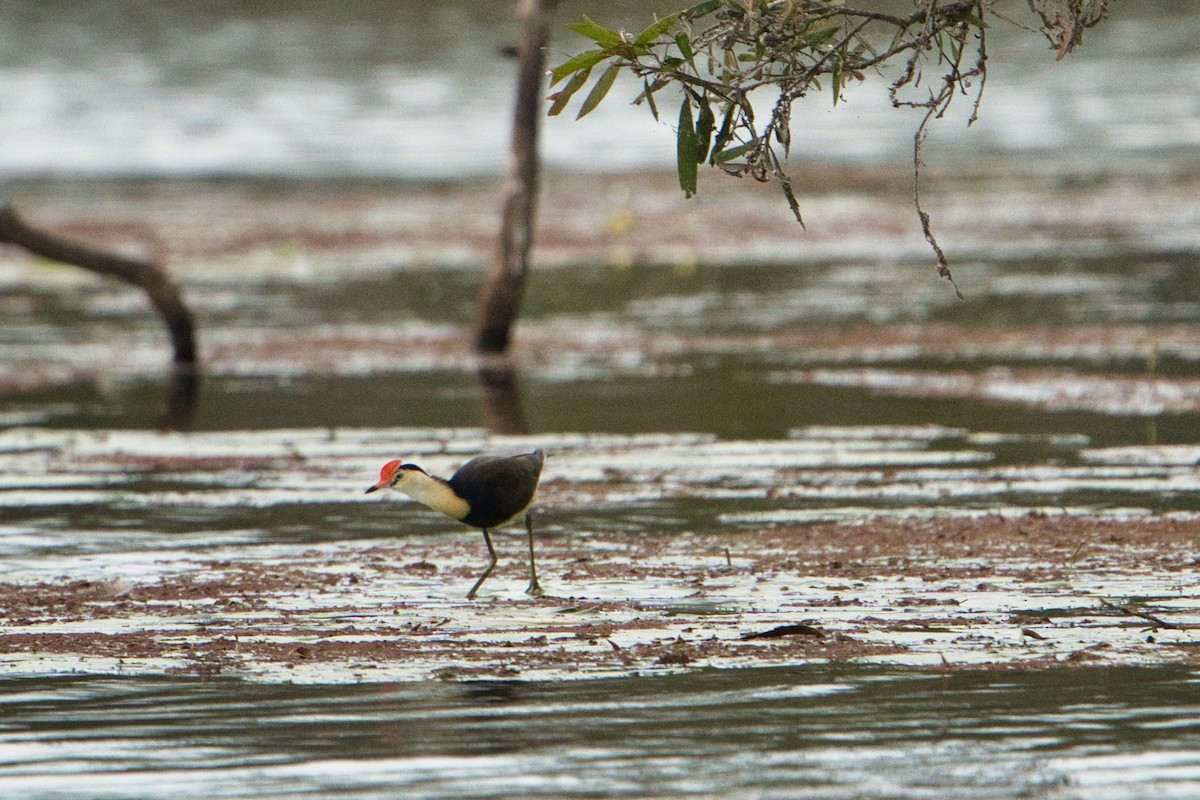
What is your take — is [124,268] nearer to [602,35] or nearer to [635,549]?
[635,549]

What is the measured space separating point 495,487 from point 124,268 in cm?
1018

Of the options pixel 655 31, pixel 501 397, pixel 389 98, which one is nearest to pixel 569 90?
pixel 655 31

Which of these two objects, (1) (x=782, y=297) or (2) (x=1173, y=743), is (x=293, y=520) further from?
(1) (x=782, y=297)

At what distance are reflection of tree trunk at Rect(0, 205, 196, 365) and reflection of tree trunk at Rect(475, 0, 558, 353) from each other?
2.59m

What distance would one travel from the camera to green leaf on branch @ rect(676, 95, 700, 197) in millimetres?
9664

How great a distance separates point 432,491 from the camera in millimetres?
10211

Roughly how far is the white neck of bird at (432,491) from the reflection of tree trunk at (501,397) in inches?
218

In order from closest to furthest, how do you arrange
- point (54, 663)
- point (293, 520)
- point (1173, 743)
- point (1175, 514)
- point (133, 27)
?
point (1173, 743) → point (54, 663) → point (1175, 514) → point (293, 520) → point (133, 27)

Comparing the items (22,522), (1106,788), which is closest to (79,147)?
(22,522)

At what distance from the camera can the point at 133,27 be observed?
6378 centimetres

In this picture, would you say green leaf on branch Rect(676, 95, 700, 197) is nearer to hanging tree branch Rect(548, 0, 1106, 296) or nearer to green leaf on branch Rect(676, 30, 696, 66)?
hanging tree branch Rect(548, 0, 1106, 296)

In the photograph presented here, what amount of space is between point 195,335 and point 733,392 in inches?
218

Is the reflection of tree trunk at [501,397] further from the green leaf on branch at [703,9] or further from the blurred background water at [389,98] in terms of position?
the blurred background water at [389,98]

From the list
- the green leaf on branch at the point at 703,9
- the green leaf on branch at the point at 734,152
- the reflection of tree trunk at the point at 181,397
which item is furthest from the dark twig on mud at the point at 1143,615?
the reflection of tree trunk at the point at 181,397
